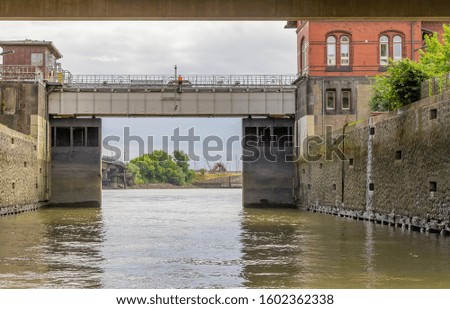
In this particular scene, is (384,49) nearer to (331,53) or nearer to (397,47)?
(397,47)

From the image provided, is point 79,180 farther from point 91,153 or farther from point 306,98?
point 306,98

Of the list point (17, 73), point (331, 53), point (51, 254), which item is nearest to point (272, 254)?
point (51, 254)

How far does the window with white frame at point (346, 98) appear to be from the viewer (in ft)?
180

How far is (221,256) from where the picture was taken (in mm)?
23453

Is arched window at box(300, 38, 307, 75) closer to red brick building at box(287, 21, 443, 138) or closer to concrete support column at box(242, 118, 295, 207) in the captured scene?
red brick building at box(287, 21, 443, 138)

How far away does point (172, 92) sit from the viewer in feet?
191

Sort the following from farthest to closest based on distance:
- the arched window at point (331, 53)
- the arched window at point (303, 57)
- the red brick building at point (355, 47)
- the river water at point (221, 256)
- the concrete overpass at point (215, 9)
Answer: the arched window at point (303, 57), the arched window at point (331, 53), the red brick building at point (355, 47), the concrete overpass at point (215, 9), the river water at point (221, 256)

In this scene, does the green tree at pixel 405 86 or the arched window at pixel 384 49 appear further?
the arched window at pixel 384 49

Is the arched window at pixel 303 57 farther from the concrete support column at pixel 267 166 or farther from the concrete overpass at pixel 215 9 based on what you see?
the concrete overpass at pixel 215 9

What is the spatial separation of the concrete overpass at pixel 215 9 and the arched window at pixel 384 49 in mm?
33358

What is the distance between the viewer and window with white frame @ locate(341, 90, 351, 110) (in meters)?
55.0

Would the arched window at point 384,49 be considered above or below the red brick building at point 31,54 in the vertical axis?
below

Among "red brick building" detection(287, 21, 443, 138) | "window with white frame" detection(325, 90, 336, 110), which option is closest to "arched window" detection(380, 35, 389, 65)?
"red brick building" detection(287, 21, 443, 138)

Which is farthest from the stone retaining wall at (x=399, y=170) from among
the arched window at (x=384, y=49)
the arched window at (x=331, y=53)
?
the arched window at (x=384, y=49)
